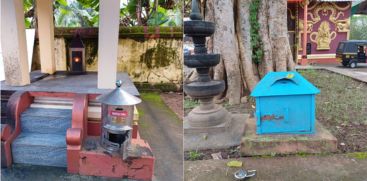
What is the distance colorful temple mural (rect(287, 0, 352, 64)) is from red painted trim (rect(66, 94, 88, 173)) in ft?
30.1

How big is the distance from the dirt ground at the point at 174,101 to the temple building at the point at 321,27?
599cm

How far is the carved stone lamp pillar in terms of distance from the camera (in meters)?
3.26

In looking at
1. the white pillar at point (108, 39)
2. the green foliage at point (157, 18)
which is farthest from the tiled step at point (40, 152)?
the green foliage at point (157, 18)

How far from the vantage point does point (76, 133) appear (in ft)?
8.98

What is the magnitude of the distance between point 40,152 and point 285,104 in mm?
2120

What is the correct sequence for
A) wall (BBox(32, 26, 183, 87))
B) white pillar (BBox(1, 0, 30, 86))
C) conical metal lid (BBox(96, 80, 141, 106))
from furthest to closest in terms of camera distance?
wall (BBox(32, 26, 183, 87)), white pillar (BBox(1, 0, 30, 86)), conical metal lid (BBox(96, 80, 141, 106))

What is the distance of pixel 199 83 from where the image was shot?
3.47m

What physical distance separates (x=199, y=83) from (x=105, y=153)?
1205 millimetres

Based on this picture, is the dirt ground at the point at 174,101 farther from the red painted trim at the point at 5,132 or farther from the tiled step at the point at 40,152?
the red painted trim at the point at 5,132

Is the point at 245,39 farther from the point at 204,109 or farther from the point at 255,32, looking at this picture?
the point at 204,109

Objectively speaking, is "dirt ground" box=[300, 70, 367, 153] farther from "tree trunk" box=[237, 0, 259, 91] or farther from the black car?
the black car

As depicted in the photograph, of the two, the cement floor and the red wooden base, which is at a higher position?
the cement floor

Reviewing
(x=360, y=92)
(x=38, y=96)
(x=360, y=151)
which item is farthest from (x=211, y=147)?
(x=360, y=92)

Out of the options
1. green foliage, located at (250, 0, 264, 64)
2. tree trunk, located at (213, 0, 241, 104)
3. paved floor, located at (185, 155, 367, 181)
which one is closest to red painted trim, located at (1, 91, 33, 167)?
paved floor, located at (185, 155, 367, 181)
